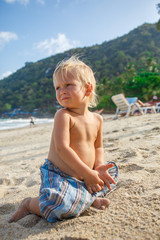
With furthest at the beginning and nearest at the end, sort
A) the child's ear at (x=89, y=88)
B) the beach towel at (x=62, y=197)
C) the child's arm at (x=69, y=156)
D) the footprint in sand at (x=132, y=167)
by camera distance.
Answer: the footprint in sand at (x=132, y=167)
the child's ear at (x=89, y=88)
the child's arm at (x=69, y=156)
the beach towel at (x=62, y=197)

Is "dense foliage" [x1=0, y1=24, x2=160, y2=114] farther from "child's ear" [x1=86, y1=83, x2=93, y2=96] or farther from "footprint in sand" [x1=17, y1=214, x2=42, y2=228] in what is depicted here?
"footprint in sand" [x1=17, y1=214, x2=42, y2=228]

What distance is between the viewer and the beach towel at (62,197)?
108cm

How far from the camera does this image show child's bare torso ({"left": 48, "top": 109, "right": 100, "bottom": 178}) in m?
1.29

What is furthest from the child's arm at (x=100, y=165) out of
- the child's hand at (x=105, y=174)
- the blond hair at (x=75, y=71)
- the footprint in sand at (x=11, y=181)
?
the footprint in sand at (x=11, y=181)

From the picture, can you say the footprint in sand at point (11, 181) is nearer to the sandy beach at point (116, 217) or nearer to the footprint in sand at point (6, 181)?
the footprint in sand at point (6, 181)

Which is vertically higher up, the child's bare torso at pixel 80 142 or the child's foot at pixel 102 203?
the child's bare torso at pixel 80 142

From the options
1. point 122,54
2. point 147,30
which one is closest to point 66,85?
point 122,54

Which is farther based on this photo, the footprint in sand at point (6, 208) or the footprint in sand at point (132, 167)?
the footprint in sand at point (132, 167)

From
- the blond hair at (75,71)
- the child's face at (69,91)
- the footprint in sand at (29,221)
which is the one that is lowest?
the footprint in sand at (29,221)

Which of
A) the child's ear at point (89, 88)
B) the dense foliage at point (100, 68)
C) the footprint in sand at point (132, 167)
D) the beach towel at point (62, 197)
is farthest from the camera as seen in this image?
the dense foliage at point (100, 68)

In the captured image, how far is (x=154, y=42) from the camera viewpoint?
179 feet

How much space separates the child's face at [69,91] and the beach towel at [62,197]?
49 cm

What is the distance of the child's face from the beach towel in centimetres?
49

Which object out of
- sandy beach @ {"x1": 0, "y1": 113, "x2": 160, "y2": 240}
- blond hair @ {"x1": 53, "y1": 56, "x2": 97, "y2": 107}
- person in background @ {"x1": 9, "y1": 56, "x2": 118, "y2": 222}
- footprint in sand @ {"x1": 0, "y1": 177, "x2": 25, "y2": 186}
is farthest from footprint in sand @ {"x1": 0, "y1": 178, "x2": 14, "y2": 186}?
blond hair @ {"x1": 53, "y1": 56, "x2": 97, "y2": 107}
